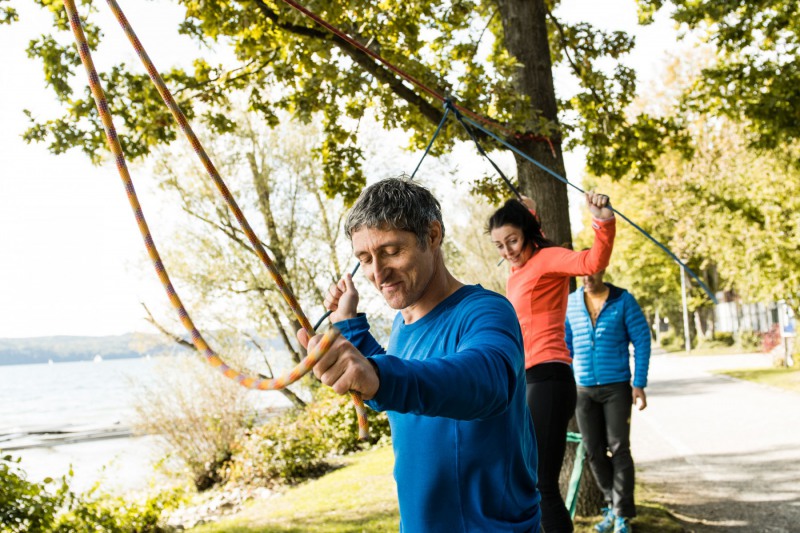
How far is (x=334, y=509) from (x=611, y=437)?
13.0 feet

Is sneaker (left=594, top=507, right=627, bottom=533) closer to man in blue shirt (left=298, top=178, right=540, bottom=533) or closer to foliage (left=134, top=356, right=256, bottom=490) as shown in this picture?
man in blue shirt (left=298, top=178, right=540, bottom=533)

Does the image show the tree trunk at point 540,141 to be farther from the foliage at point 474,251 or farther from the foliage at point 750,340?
the foliage at point 750,340

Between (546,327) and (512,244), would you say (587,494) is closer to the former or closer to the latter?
(546,327)

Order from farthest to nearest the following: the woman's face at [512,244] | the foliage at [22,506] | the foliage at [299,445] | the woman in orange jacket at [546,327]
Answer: the foliage at [299,445] < the foliage at [22,506] < the woman's face at [512,244] < the woman in orange jacket at [546,327]

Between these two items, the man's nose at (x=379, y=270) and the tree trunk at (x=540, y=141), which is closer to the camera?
the man's nose at (x=379, y=270)

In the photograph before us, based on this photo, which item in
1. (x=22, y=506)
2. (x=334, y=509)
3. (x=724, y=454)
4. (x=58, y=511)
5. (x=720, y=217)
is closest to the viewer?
(x=22, y=506)

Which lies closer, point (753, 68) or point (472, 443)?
point (472, 443)

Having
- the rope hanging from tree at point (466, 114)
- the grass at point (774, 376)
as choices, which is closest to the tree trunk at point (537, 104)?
the rope hanging from tree at point (466, 114)

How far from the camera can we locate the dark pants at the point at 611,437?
5.71 metres

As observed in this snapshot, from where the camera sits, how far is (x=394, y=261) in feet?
6.68

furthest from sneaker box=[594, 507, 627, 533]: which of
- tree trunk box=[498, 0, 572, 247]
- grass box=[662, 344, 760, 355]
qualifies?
grass box=[662, 344, 760, 355]

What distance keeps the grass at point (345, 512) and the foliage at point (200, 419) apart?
10.9 feet

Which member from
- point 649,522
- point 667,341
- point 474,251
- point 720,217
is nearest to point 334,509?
point 649,522

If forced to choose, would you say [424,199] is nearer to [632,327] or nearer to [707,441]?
[632,327]
